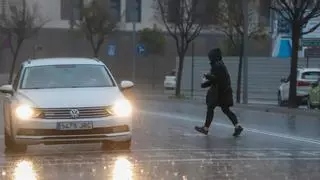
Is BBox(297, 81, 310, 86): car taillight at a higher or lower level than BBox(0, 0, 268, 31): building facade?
lower

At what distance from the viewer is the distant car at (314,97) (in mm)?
27450

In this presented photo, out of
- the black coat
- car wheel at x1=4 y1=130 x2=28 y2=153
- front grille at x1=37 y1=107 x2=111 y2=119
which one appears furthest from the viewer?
the black coat

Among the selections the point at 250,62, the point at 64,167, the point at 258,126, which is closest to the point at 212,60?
the point at 258,126

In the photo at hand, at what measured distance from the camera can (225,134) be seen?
54.2 ft

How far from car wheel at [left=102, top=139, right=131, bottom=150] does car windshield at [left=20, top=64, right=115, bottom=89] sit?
1.00 metres

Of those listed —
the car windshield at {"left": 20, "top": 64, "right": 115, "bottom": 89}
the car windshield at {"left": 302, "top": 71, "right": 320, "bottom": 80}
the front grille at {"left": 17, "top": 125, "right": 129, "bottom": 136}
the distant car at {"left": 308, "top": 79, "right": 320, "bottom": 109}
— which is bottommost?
the distant car at {"left": 308, "top": 79, "right": 320, "bottom": 109}

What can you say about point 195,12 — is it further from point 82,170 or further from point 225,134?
point 82,170

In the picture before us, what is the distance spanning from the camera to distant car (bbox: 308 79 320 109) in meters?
27.5

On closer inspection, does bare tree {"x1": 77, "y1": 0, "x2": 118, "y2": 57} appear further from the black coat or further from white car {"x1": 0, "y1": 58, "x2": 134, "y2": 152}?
white car {"x1": 0, "y1": 58, "x2": 134, "y2": 152}

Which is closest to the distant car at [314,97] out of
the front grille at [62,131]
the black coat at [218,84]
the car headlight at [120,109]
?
the black coat at [218,84]

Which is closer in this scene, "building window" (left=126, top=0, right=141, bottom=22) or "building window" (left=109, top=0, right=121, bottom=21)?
"building window" (left=109, top=0, right=121, bottom=21)

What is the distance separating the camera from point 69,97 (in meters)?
12.4

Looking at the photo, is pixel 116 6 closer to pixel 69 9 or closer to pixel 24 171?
pixel 69 9

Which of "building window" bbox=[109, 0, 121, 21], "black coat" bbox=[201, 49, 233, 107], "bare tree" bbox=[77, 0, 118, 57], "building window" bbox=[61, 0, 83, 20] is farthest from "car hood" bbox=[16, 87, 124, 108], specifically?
"building window" bbox=[109, 0, 121, 21]
